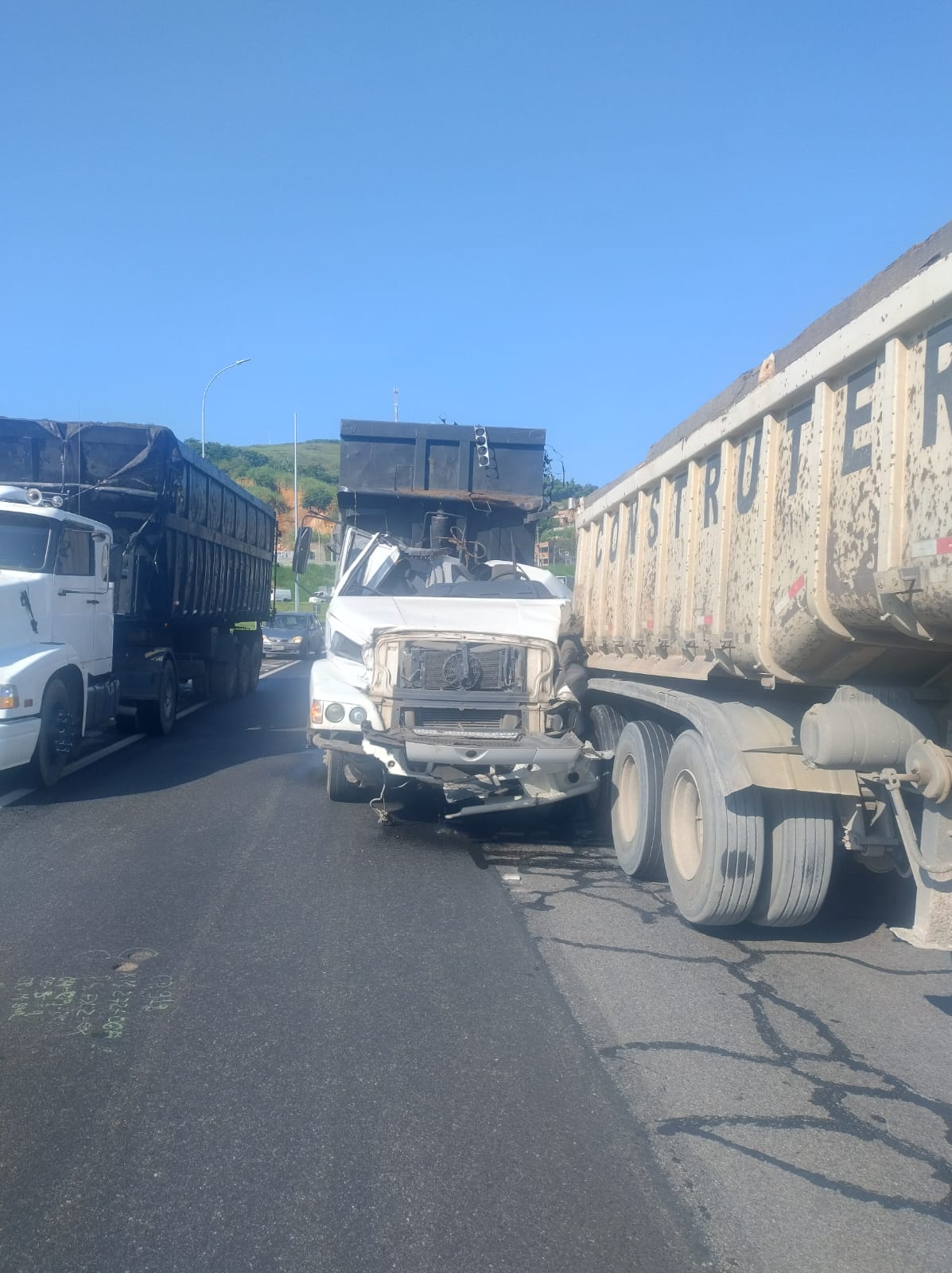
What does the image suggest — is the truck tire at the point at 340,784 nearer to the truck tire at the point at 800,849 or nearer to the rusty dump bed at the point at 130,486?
the truck tire at the point at 800,849

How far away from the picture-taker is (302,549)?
38.7 ft

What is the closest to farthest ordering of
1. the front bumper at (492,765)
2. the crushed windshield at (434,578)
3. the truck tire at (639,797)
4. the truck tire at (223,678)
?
the truck tire at (639,797)
the front bumper at (492,765)
the crushed windshield at (434,578)
the truck tire at (223,678)

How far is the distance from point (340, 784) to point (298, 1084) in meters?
5.08

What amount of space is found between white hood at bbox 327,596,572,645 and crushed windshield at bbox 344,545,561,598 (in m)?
0.62

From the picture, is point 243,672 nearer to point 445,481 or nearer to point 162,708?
point 162,708

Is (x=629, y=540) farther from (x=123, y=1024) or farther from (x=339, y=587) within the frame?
(x=123, y=1024)

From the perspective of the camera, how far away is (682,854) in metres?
6.30

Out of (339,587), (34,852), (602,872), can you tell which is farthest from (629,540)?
(34,852)

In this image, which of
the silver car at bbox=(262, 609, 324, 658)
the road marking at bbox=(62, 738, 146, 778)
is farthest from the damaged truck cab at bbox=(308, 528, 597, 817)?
the silver car at bbox=(262, 609, 324, 658)

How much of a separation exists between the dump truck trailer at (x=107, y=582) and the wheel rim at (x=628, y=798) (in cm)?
492

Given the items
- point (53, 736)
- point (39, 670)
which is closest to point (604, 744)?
point (39, 670)

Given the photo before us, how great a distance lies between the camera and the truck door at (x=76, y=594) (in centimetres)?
1029

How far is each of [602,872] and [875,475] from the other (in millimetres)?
3976

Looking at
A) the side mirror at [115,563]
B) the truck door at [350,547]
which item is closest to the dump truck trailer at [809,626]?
the truck door at [350,547]
